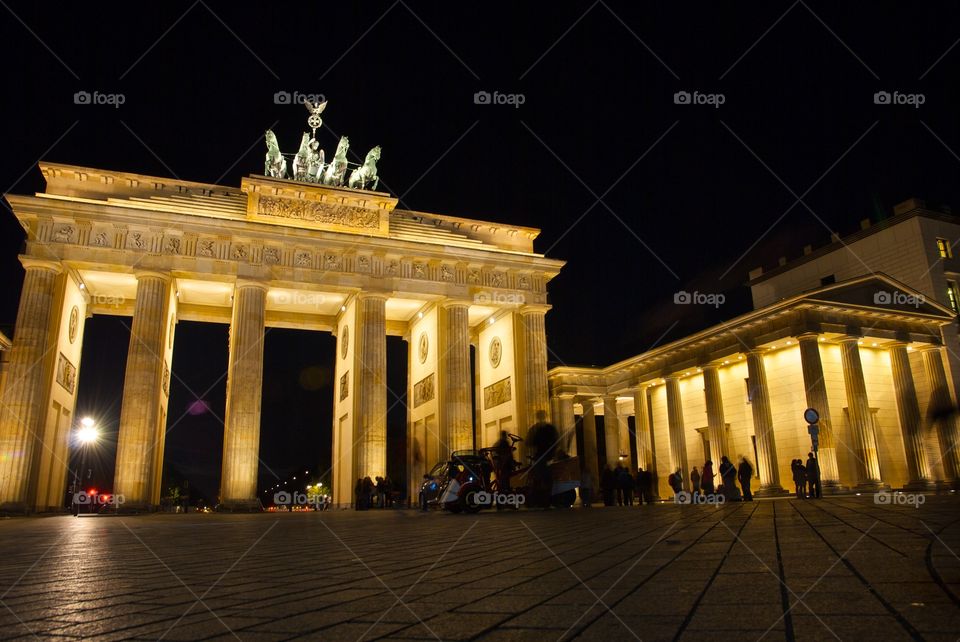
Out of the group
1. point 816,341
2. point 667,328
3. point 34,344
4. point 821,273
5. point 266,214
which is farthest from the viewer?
point 667,328

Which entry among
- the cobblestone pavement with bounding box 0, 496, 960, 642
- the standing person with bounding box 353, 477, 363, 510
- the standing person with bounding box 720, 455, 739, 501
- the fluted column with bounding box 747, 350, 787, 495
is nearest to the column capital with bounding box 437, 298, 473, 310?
the standing person with bounding box 353, 477, 363, 510

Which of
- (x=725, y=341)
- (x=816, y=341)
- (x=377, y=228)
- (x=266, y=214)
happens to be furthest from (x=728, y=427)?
(x=266, y=214)

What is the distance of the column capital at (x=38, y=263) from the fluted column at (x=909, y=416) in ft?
135

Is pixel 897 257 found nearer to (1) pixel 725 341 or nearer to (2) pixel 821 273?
(2) pixel 821 273

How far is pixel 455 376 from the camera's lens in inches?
1341

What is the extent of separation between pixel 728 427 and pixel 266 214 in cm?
2954

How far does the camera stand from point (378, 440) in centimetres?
3184

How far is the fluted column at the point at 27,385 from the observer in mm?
26109

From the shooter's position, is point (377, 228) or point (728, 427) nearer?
point (377, 228)

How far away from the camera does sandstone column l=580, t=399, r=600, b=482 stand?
43.2 metres

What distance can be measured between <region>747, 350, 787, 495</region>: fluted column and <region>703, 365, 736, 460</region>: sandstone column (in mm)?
2125

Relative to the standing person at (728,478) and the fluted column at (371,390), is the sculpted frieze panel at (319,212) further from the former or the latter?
the standing person at (728,478)

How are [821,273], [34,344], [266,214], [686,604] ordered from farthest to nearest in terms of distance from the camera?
[821,273]
[266,214]
[34,344]
[686,604]

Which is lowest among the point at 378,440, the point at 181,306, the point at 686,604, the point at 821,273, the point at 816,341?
the point at 686,604
